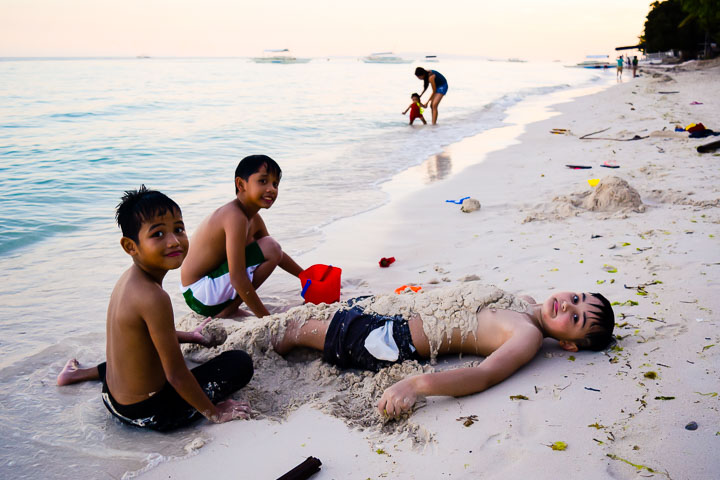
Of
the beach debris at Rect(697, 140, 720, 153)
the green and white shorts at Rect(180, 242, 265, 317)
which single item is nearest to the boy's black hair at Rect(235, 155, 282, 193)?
the green and white shorts at Rect(180, 242, 265, 317)

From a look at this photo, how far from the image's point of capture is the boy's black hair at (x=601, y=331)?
2.64m

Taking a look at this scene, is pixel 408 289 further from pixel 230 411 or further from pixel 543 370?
pixel 230 411

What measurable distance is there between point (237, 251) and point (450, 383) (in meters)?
1.86

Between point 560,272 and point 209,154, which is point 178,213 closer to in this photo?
point 560,272

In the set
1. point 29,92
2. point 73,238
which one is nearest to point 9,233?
point 73,238

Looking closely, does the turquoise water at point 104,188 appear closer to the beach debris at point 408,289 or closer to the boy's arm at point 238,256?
the boy's arm at point 238,256

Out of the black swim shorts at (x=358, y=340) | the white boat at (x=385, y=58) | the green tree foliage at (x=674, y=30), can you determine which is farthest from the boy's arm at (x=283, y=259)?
the white boat at (x=385, y=58)

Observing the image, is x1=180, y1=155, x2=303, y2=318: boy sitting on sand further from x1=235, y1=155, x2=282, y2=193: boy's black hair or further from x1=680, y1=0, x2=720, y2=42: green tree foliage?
x1=680, y1=0, x2=720, y2=42: green tree foliage

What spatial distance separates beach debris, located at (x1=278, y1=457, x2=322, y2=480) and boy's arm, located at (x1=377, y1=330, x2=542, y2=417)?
0.42 metres

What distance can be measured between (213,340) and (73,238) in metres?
3.85

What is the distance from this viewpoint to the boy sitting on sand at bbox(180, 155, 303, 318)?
12.0ft

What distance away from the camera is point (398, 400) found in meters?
2.38

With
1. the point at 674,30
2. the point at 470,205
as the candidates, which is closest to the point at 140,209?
the point at 470,205

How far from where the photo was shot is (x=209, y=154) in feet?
37.5
